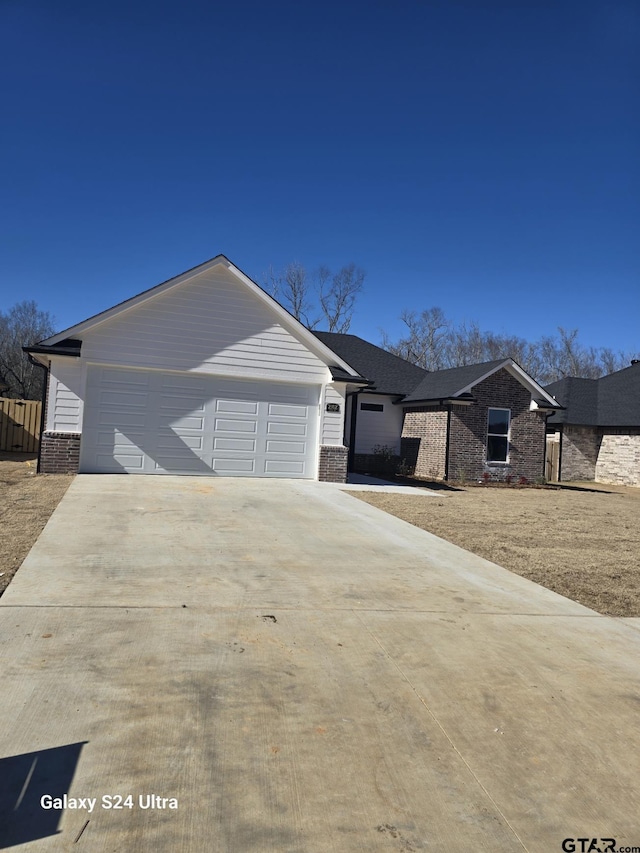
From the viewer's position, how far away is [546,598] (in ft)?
20.6

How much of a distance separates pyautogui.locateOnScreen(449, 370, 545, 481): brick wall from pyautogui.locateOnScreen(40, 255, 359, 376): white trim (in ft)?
19.9

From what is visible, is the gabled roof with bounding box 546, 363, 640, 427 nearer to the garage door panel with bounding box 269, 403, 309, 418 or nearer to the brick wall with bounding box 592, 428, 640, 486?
the brick wall with bounding box 592, 428, 640, 486

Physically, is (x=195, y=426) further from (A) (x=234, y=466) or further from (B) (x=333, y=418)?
(B) (x=333, y=418)

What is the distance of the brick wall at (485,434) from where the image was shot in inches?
808

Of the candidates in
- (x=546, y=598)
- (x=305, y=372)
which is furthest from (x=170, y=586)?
(x=305, y=372)

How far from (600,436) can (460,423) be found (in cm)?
790

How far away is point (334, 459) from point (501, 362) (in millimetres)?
8130

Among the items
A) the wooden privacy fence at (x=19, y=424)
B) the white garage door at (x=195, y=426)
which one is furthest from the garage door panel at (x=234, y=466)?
the wooden privacy fence at (x=19, y=424)

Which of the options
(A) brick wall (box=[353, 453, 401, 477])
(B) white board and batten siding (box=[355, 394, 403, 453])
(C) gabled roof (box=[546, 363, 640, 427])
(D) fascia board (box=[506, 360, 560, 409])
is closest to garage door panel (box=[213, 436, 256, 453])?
(A) brick wall (box=[353, 453, 401, 477])

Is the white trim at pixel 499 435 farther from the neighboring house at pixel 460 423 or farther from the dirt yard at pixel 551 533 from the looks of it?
the dirt yard at pixel 551 533

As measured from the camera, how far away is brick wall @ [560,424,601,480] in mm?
24344

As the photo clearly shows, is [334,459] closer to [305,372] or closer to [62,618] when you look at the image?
[305,372]

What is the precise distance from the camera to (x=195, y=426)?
595 inches

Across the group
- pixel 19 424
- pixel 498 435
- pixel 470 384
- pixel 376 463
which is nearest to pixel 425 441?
pixel 376 463
